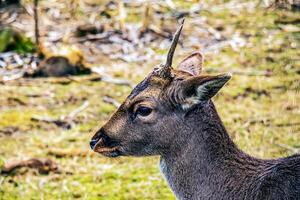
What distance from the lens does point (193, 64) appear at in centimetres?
568

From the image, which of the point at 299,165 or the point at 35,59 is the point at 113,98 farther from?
the point at 299,165

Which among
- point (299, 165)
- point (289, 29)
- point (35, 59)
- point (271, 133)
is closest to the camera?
point (299, 165)

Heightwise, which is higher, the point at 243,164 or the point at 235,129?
the point at 243,164

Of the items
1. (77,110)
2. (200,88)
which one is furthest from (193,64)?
(77,110)

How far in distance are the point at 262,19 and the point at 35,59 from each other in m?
3.95

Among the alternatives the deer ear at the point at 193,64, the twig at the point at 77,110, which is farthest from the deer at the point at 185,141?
the twig at the point at 77,110

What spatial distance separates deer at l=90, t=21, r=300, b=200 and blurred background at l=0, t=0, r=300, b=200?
69.4 inches

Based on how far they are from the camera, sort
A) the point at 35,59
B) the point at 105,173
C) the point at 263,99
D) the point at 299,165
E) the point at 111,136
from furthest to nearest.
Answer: the point at 35,59, the point at 263,99, the point at 105,173, the point at 111,136, the point at 299,165

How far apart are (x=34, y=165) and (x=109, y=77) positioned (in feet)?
10.8

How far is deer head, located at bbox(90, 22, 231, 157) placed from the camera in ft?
16.9

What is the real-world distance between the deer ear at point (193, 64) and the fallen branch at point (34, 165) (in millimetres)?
2944

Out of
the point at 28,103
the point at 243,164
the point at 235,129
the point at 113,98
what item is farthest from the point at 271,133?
the point at 243,164

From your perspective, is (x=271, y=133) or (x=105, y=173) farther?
(x=271, y=133)

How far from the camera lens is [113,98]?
1045cm
